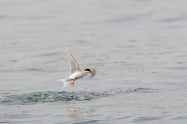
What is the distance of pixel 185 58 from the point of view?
18125 millimetres

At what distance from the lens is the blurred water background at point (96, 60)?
1255cm

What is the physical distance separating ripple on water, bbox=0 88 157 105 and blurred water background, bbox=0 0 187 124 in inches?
0.8

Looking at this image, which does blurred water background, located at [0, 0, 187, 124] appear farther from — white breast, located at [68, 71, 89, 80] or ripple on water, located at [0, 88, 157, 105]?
white breast, located at [68, 71, 89, 80]

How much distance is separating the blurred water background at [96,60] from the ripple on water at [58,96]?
0.02 meters

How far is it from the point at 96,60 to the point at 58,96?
14.3ft

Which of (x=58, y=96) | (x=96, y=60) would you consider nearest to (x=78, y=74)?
(x=58, y=96)

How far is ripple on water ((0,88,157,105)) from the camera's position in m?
13.6

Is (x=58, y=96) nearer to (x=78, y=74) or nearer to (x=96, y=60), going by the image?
(x=78, y=74)

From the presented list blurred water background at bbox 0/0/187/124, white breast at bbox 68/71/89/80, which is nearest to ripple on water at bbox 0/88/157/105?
blurred water background at bbox 0/0/187/124

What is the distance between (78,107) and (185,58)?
5.90 meters

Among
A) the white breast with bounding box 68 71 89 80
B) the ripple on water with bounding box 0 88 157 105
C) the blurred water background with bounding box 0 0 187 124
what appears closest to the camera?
the blurred water background with bounding box 0 0 187 124

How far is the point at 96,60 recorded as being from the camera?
1833 centimetres

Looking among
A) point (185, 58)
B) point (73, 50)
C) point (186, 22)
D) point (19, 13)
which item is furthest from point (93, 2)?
point (185, 58)

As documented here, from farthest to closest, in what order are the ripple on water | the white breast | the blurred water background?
the ripple on water, the white breast, the blurred water background
